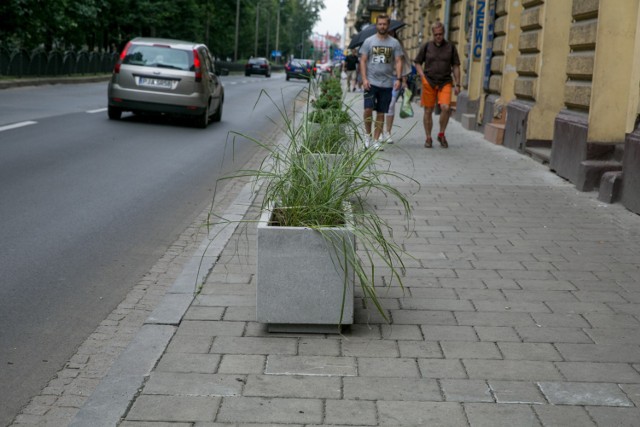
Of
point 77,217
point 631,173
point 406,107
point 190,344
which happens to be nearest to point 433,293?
point 190,344

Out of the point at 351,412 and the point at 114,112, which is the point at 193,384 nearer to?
the point at 351,412

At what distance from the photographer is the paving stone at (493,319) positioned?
5133 millimetres

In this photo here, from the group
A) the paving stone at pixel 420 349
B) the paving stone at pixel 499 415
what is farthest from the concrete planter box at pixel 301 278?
the paving stone at pixel 499 415

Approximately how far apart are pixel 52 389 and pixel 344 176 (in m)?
1.85

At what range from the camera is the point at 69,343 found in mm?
4926

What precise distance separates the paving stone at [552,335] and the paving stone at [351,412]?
129 centimetres

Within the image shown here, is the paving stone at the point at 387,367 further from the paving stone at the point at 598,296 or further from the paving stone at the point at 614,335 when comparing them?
the paving stone at the point at 598,296

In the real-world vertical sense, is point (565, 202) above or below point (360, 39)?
below

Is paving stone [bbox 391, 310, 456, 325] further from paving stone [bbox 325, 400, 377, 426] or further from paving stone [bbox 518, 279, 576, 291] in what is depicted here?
paving stone [bbox 325, 400, 377, 426]

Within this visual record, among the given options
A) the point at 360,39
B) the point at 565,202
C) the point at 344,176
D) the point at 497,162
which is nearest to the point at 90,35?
the point at 360,39

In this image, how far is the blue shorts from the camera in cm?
1399

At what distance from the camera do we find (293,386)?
13.4 ft

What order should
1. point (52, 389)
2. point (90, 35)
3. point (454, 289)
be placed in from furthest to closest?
point (90, 35)
point (454, 289)
point (52, 389)

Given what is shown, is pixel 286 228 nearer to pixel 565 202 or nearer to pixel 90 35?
pixel 565 202
